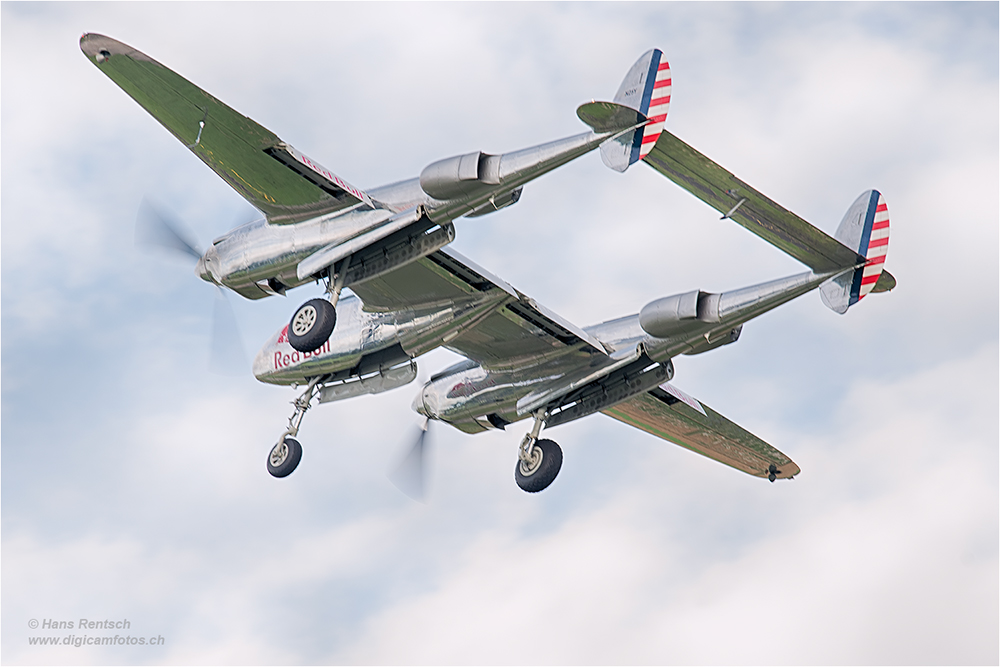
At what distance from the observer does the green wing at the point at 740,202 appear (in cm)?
2162

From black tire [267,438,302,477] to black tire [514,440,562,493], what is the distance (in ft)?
15.9

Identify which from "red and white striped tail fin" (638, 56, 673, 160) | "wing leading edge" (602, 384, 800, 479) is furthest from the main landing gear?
"wing leading edge" (602, 384, 800, 479)

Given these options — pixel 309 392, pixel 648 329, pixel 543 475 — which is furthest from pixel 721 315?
pixel 309 392

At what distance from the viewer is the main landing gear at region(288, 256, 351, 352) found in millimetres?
24078

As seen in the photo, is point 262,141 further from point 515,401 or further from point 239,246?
point 515,401

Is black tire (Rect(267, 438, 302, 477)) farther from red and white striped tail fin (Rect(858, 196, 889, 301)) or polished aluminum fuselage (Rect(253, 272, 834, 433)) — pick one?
red and white striped tail fin (Rect(858, 196, 889, 301))

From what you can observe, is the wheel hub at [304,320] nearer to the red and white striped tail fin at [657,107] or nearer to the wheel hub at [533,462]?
the wheel hub at [533,462]

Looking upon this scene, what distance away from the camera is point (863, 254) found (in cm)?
2319

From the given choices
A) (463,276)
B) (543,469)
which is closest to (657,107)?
(463,276)

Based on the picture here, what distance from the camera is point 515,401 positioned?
28.9 metres

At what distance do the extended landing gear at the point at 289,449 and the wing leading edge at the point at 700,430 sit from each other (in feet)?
21.9

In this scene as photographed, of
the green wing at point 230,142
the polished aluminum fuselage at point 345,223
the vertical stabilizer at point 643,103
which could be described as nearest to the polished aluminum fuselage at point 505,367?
the polished aluminum fuselage at point 345,223

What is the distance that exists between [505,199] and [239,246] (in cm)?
583

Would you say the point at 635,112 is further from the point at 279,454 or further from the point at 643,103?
the point at 279,454
